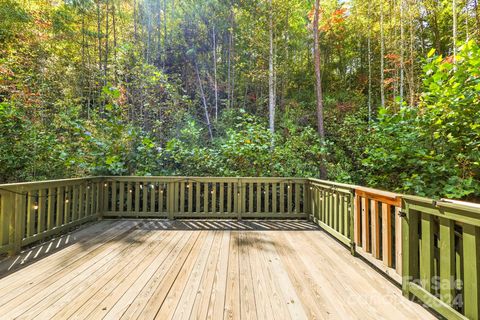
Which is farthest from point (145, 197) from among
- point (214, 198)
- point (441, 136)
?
point (441, 136)

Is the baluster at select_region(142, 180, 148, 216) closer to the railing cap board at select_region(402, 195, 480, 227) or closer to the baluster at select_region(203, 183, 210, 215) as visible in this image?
the baluster at select_region(203, 183, 210, 215)

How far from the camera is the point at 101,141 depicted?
4.97 metres

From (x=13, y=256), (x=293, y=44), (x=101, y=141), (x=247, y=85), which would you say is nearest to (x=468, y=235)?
(x=13, y=256)

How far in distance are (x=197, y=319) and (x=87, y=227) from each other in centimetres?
328

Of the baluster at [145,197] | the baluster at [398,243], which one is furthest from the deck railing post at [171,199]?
the baluster at [398,243]

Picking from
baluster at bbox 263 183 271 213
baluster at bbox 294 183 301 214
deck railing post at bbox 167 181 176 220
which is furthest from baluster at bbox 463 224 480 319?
deck railing post at bbox 167 181 176 220

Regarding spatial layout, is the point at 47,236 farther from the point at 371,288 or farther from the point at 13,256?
the point at 371,288

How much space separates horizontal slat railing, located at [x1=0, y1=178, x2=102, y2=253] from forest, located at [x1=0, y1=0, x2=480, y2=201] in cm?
86

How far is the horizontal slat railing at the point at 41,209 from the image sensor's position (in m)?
2.62

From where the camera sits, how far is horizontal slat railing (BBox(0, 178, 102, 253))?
8.58 feet

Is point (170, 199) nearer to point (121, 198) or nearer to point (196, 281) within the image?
point (121, 198)

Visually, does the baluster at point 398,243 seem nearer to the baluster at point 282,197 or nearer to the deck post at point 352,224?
the deck post at point 352,224

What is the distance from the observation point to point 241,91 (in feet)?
36.4

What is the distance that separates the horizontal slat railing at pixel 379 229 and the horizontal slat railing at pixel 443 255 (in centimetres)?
15
